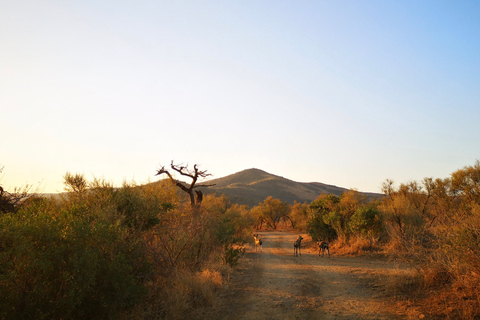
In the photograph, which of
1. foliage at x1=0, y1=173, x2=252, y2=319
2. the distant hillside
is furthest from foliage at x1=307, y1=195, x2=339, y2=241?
the distant hillside

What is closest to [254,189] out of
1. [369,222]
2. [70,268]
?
[369,222]

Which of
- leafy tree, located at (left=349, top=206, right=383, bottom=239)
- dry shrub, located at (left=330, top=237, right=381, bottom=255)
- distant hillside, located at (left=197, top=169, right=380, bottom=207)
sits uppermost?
distant hillside, located at (left=197, top=169, right=380, bottom=207)

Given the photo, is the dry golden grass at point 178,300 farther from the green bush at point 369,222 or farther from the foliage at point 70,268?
the green bush at point 369,222

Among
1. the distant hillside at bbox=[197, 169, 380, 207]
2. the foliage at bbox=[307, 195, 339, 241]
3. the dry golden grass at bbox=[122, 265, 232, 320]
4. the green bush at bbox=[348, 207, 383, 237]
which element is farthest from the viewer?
the distant hillside at bbox=[197, 169, 380, 207]

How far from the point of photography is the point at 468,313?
5871 mm

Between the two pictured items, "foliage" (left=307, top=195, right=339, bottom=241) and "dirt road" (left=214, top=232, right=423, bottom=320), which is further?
"foliage" (left=307, top=195, right=339, bottom=241)

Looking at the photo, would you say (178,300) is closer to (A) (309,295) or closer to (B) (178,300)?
(B) (178,300)

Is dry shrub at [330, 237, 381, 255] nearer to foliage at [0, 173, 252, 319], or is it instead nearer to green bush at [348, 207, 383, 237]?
green bush at [348, 207, 383, 237]

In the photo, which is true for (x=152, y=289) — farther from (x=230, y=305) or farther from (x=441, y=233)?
(x=441, y=233)

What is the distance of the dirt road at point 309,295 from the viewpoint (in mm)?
7039

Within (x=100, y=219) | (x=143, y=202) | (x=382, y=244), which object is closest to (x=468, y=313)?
(x=100, y=219)

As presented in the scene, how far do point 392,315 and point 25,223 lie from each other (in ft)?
26.1

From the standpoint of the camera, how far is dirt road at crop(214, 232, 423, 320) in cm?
704

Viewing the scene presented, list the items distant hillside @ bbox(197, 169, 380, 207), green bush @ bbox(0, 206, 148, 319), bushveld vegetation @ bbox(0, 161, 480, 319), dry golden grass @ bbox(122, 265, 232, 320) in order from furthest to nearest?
distant hillside @ bbox(197, 169, 380, 207)
dry golden grass @ bbox(122, 265, 232, 320)
bushveld vegetation @ bbox(0, 161, 480, 319)
green bush @ bbox(0, 206, 148, 319)
